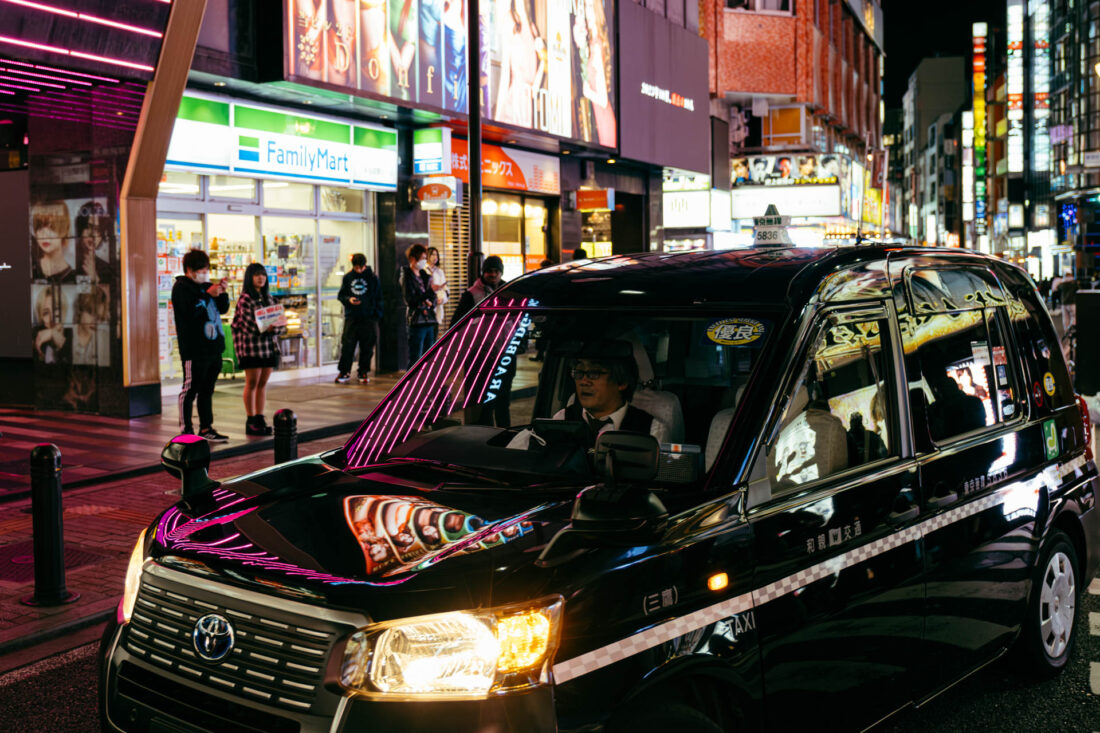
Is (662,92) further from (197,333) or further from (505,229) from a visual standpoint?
(197,333)

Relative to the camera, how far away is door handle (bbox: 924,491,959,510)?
12.6 feet

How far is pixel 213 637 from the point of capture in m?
2.79

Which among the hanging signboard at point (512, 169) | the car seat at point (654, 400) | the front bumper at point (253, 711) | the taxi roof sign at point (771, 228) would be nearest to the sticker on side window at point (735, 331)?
the car seat at point (654, 400)

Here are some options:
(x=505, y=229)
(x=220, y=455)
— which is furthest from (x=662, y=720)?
(x=505, y=229)

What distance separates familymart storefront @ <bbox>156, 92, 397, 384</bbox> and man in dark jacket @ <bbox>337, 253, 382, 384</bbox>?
135 centimetres

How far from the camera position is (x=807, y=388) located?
3.52 metres

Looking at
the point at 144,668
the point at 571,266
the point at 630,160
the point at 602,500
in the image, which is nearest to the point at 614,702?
the point at 602,500

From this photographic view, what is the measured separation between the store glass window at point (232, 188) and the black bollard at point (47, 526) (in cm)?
1131

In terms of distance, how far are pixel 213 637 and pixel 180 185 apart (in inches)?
569

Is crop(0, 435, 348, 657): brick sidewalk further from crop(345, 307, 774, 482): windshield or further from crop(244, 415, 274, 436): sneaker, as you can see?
crop(345, 307, 774, 482): windshield

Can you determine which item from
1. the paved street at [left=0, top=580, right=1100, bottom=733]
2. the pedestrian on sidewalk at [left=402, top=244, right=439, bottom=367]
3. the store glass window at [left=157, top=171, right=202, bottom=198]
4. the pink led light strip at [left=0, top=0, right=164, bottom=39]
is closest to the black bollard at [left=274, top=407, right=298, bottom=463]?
the paved street at [left=0, top=580, right=1100, bottom=733]

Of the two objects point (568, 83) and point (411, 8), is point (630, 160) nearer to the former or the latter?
point (568, 83)

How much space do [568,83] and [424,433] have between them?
2048 cm

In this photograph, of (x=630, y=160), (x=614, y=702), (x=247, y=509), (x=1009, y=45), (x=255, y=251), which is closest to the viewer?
(x=614, y=702)
